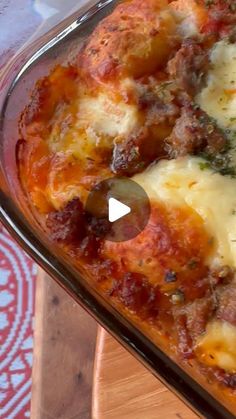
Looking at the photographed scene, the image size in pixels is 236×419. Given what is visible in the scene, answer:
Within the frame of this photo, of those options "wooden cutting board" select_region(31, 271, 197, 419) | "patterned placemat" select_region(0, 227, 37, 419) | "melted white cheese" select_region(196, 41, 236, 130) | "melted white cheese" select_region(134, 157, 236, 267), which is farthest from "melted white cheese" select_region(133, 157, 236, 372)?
"patterned placemat" select_region(0, 227, 37, 419)

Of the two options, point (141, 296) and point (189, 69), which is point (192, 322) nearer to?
point (141, 296)

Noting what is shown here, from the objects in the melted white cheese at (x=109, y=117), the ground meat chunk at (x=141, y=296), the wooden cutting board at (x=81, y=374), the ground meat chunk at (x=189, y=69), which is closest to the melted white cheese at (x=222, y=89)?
the ground meat chunk at (x=189, y=69)

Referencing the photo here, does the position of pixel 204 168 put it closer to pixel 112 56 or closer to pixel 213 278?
pixel 213 278

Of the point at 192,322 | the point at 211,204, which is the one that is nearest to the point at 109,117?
the point at 211,204

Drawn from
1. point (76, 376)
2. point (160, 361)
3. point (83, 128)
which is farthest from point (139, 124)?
point (76, 376)

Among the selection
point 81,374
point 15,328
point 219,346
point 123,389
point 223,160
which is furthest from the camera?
point 15,328

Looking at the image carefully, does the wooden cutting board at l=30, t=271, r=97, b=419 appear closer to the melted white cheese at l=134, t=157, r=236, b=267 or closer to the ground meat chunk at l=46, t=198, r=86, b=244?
the ground meat chunk at l=46, t=198, r=86, b=244
